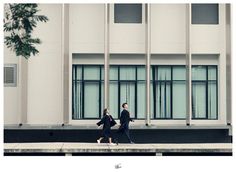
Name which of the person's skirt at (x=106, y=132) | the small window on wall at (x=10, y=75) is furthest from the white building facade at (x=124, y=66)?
the person's skirt at (x=106, y=132)

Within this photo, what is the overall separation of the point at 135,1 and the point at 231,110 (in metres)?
6.77

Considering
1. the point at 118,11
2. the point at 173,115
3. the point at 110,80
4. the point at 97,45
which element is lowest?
the point at 173,115

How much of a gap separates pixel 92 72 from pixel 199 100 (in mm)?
5436

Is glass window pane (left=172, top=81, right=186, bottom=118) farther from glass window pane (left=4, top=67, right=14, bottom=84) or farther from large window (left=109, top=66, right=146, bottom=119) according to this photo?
glass window pane (left=4, top=67, right=14, bottom=84)

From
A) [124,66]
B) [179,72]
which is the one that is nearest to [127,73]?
[124,66]

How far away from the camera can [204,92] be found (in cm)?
2661

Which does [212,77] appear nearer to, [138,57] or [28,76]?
[138,57]

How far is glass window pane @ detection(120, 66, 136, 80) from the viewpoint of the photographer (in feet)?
86.1

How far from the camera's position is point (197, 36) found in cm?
2611

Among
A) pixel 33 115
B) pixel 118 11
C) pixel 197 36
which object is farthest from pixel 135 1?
pixel 33 115

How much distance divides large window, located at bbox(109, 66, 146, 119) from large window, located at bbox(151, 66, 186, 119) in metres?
0.56

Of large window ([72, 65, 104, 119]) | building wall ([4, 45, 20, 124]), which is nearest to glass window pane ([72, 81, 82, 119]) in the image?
→ large window ([72, 65, 104, 119])

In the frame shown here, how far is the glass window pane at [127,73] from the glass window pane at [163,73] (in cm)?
117

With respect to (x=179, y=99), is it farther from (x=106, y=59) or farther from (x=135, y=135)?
(x=106, y=59)
